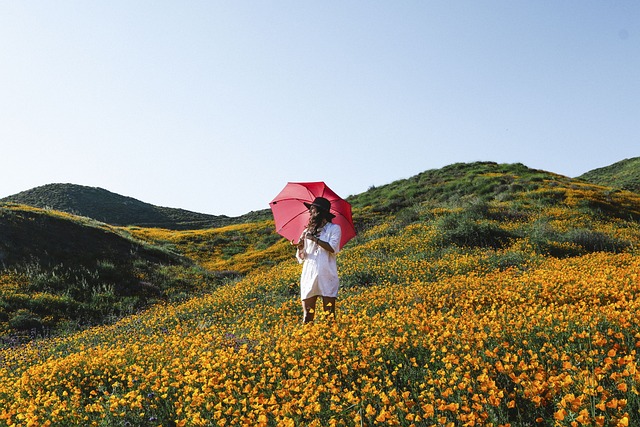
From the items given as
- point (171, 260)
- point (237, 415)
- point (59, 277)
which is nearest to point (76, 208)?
point (171, 260)

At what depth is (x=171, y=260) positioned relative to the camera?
23.1 metres

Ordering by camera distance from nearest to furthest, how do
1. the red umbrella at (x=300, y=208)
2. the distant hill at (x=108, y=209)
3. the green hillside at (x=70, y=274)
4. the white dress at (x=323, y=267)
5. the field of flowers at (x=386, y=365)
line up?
the field of flowers at (x=386, y=365) < the white dress at (x=323, y=267) < the red umbrella at (x=300, y=208) < the green hillside at (x=70, y=274) < the distant hill at (x=108, y=209)

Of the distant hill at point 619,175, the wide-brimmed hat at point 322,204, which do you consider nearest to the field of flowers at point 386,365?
the wide-brimmed hat at point 322,204

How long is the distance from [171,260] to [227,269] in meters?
2.97

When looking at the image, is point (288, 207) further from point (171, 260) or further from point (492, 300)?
point (171, 260)

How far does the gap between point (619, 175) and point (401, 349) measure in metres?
55.2

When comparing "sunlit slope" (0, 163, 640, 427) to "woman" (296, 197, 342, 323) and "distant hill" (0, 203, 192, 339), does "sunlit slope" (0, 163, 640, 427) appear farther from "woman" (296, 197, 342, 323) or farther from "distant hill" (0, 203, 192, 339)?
"distant hill" (0, 203, 192, 339)

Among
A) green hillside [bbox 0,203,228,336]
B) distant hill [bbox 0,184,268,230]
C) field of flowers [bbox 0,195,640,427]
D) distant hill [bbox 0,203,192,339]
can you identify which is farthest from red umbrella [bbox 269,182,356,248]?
distant hill [bbox 0,184,268,230]

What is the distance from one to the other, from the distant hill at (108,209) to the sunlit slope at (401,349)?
36.6 m

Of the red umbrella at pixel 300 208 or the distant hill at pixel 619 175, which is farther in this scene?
the distant hill at pixel 619 175

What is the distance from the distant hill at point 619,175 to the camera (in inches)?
1644

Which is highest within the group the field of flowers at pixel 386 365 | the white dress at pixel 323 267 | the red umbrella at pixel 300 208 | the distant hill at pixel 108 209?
the distant hill at pixel 108 209

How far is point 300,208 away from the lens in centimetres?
747

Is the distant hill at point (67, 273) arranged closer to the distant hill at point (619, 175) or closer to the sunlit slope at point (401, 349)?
the sunlit slope at point (401, 349)
